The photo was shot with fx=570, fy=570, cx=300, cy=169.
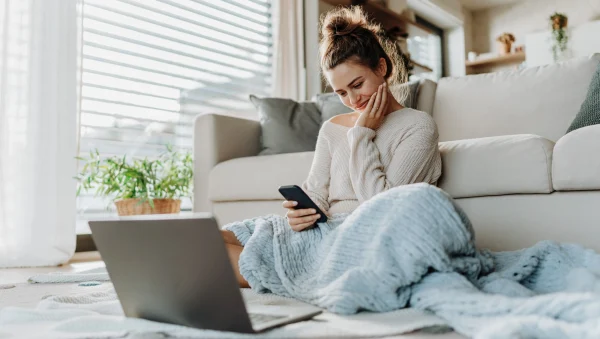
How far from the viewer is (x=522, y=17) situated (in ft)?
19.4

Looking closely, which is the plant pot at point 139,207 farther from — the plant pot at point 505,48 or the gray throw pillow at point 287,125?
the plant pot at point 505,48

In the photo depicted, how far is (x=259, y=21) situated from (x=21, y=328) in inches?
125

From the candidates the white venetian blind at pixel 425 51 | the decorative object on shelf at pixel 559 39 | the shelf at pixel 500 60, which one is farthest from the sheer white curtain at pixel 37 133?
the shelf at pixel 500 60

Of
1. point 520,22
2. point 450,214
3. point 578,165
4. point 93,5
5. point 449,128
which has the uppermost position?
point 520,22

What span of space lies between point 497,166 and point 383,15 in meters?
3.54

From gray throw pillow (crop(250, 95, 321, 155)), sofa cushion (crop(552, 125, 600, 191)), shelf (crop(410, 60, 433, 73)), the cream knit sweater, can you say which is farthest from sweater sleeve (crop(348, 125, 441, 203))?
shelf (crop(410, 60, 433, 73))

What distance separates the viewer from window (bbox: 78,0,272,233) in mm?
3020

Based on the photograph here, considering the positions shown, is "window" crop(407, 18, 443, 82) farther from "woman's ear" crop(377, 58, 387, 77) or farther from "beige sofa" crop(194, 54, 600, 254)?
"woman's ear" crop(377, 58, 387, 77)

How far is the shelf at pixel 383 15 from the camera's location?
4523 mm

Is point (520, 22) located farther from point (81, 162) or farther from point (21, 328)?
point (21, 328)

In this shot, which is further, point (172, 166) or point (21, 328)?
point (172, 166)

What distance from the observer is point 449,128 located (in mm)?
2404

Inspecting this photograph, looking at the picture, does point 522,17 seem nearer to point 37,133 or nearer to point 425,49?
point 425,49

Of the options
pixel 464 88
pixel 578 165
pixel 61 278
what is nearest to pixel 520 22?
pixel 464 88
